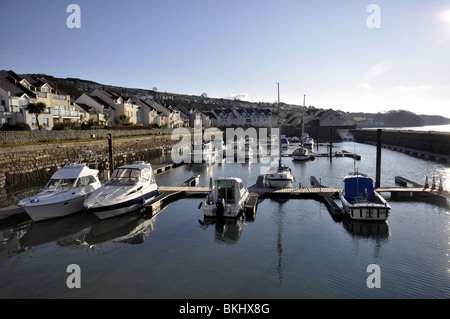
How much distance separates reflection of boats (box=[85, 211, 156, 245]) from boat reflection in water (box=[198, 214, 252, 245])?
138 inches

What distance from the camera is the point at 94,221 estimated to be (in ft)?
62.5

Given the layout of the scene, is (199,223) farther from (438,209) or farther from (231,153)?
(231,153)

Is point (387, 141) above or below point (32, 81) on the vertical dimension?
below

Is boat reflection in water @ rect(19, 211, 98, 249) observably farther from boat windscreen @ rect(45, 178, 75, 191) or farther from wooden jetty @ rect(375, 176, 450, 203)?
wooden jetty @ rect(375, 176, 450, 203)

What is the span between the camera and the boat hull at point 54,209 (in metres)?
17.8

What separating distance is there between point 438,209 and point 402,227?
556cm

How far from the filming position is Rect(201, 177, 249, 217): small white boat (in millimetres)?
18953

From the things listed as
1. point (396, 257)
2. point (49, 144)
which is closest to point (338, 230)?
point (396, 257)

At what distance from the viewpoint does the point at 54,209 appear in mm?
18500

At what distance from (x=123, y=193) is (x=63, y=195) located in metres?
3.61

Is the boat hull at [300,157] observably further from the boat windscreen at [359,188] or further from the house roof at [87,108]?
the house roof at [87,108]

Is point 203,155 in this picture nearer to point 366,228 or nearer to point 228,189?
point 228,189

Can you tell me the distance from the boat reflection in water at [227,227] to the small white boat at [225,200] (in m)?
0.43

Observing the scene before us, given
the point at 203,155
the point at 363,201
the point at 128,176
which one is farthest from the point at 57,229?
the point at 203,155
